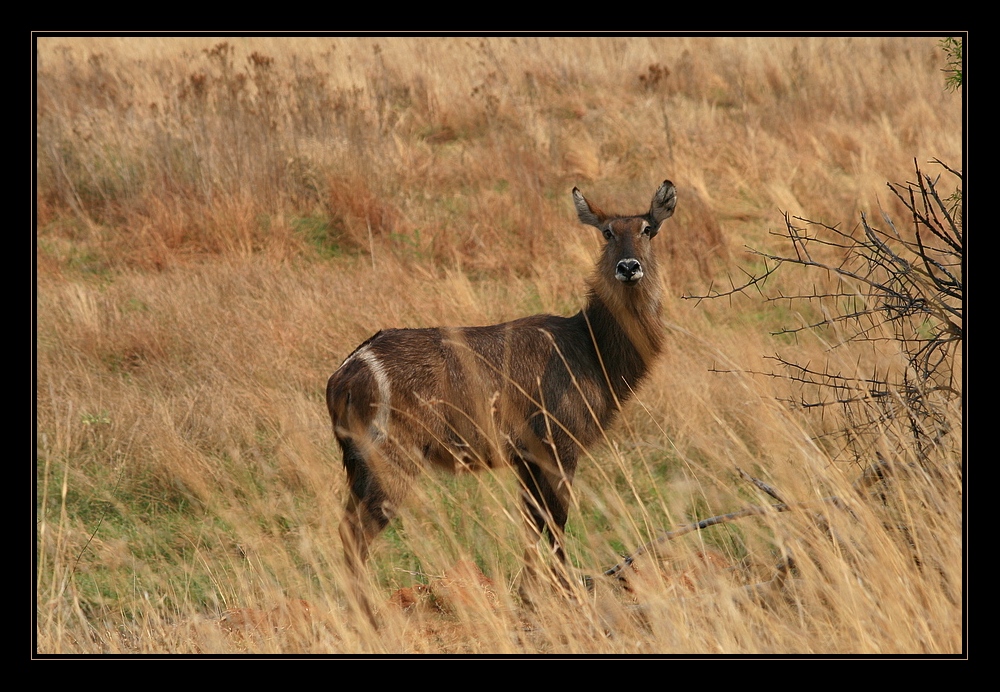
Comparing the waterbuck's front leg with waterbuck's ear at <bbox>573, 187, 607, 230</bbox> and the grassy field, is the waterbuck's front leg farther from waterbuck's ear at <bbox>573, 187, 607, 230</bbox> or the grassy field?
waterbuck's ear at <bbox>573, 187, 607, 230</bbox>

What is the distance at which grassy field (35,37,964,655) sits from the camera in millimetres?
3535

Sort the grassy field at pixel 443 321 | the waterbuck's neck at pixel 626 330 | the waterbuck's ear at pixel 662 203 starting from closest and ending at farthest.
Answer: the grassy field at pixel 443 321 < the waterbuck's neck at pixel 626 330 < the waterbuck's ear at pixel 662 203

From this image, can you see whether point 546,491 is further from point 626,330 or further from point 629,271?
point 629,271

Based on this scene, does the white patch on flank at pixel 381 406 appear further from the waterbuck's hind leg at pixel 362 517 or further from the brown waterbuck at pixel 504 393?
the waterbuck's hind leg at pixel 362 517

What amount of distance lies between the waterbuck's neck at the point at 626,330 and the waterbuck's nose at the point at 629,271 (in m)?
0.32

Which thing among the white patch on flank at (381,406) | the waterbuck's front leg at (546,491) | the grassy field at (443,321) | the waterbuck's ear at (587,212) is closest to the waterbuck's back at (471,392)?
the white patch on flank at (381,406)

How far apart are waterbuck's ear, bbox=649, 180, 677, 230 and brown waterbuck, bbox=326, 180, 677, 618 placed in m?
0.02

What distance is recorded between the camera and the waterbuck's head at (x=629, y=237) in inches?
202

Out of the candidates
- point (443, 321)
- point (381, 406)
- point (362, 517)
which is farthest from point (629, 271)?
point (443, 321)

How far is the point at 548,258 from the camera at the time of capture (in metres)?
8.79
